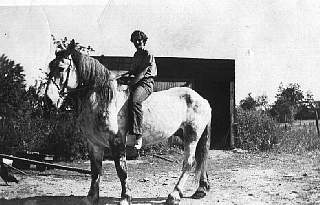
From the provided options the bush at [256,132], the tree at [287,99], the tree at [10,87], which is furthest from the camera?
the tree at [287,99]

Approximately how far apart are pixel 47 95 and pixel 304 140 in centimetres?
1162

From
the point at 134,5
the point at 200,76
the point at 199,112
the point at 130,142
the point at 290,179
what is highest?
the point at 134,5

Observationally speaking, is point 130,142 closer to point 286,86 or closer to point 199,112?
point 199,112

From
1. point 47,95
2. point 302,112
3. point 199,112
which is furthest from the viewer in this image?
point 302,112

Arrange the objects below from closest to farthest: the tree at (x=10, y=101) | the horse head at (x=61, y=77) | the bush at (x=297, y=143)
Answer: the horse head at (x=61, y=77), the tree at (x=10, y=101), the bush at (x=297, y=143)

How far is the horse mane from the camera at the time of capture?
4711 mm

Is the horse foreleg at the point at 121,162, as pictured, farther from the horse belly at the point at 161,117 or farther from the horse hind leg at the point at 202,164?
the horse hind leg at the point at 202,164

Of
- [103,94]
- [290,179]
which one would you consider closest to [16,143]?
[103,94]

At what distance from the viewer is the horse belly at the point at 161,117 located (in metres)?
5.39

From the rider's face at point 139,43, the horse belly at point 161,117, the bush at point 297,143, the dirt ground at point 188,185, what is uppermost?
the rider's face at point 139,43

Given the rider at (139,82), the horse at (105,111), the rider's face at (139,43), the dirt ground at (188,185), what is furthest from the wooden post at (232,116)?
the rider's face at (139,43)

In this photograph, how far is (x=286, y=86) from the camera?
38.8m

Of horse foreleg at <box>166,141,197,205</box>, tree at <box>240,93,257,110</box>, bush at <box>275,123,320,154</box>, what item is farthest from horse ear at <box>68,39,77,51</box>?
tree at <box>240,93,257,110</box>

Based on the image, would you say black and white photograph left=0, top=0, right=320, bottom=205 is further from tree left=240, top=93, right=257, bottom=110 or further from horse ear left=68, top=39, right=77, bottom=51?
tree left=240, top=93, right=257, bottom=110
